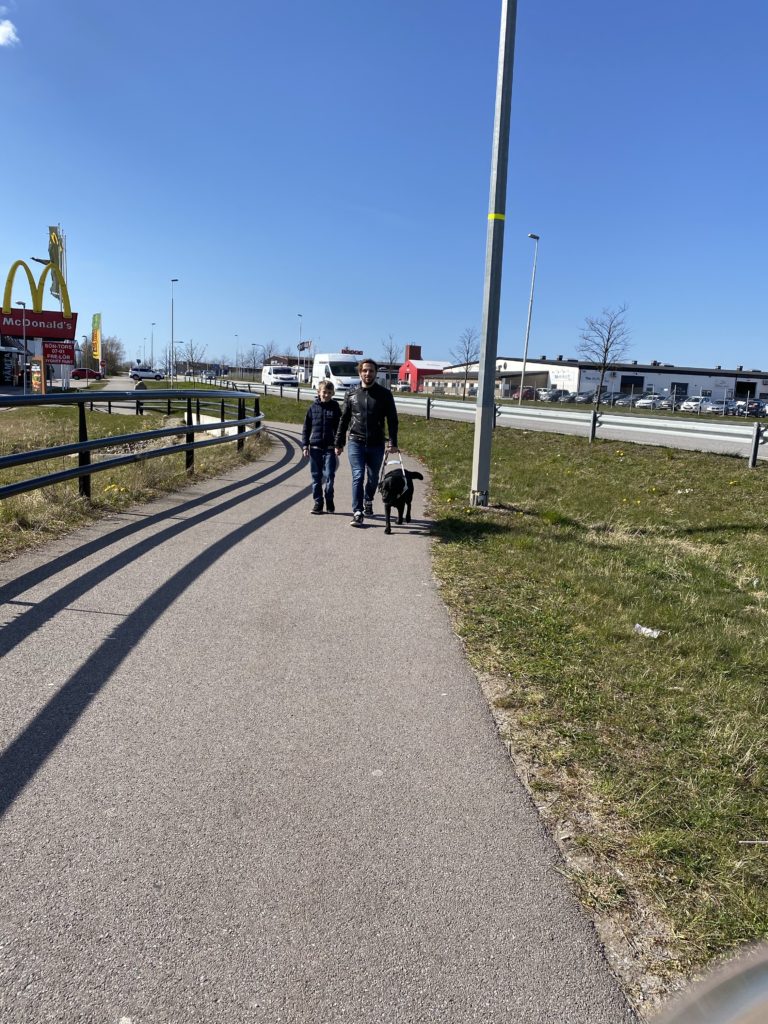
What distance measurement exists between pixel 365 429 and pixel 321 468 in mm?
922

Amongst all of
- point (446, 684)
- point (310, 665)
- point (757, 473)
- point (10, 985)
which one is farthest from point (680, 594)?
point (757, 473)

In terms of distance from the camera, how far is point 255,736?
3.50m

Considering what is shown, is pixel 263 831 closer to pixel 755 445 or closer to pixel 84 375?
pixel 755 445

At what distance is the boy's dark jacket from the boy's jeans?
122 mm

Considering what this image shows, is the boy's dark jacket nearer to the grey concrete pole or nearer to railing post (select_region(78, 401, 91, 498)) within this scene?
the grey concrete pole

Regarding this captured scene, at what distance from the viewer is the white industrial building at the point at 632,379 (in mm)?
89250

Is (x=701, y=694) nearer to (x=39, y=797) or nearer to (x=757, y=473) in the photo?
(x=39, y=797)

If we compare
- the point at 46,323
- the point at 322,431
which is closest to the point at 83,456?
the point at 322,431

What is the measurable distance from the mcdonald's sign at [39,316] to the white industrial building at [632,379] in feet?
163

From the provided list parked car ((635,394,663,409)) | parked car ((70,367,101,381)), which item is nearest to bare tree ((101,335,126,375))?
parked car ((70,367,101,381))

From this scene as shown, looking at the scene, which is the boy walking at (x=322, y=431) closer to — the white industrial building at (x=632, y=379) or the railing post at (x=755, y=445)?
the railing post at (x=755, y=445)

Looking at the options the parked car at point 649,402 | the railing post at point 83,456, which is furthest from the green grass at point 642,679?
the parked car at point 649,402

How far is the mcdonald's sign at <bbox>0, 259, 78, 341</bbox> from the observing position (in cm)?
4406

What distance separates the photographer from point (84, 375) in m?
83.4
